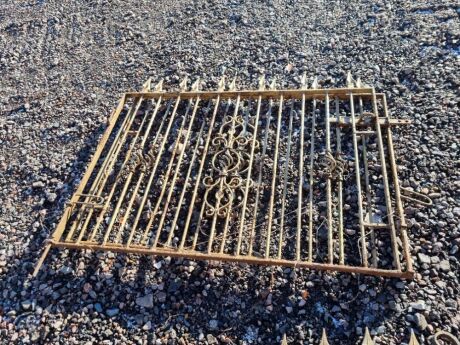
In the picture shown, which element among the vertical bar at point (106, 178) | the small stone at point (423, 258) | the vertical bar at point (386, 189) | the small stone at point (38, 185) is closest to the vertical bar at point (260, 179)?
the vertical bar at point (386, 189)

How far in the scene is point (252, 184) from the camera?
15.2 ft

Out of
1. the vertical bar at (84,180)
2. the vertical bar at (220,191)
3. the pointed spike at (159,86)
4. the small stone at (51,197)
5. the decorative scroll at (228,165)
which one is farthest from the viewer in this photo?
the pointed spike at (159,86)

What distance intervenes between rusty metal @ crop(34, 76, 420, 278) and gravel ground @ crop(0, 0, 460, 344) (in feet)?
0.88

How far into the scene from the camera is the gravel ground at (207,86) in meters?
3.72

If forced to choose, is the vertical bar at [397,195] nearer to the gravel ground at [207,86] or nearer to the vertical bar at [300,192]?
the gravel ground at [207,86]

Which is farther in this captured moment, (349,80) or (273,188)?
(349,80)

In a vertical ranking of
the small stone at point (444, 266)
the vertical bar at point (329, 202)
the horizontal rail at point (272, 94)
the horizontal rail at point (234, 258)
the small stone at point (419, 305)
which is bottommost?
the small stone at point (419, 305)

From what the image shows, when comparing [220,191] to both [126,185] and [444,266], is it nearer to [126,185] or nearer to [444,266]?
[126,185]

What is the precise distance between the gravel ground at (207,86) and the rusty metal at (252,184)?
0.88 feet

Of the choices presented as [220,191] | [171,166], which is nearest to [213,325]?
[220,191]

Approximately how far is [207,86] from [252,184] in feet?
7.53

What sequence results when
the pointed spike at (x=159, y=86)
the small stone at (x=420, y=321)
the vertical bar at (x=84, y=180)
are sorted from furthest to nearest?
the pointed spike at (x=159, y=86) → the vertical bar at (x=84, y=180) → the small stone at (x=420, y=321)

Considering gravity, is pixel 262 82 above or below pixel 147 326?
above

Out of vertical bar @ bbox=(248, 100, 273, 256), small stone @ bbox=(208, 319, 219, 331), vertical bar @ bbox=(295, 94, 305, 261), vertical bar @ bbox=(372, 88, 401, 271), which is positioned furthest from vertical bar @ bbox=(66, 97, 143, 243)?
vertical bar @ bbox=(372, 88, 401, 271)
